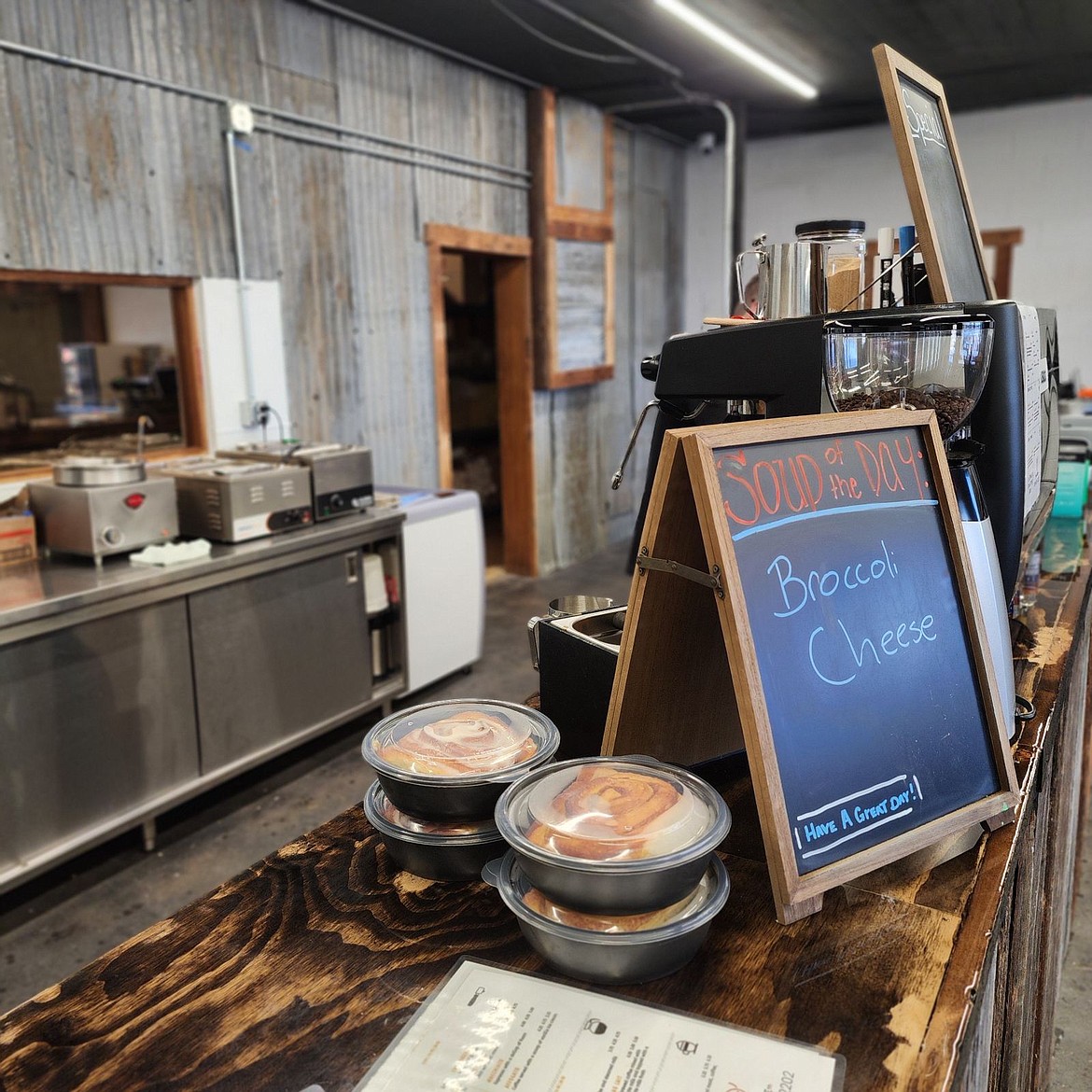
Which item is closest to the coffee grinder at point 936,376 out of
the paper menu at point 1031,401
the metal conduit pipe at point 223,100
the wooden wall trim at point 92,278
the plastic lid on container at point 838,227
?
the paper menu at point 1031,401

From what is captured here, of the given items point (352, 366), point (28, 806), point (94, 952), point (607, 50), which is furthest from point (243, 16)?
point (94, 952)

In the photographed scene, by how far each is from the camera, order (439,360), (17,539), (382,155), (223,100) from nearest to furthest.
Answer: (17,539)
(223,100)
(382,155)
(439,360)

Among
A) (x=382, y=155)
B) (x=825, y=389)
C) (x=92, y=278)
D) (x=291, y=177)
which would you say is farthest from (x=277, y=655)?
(x=382, y=155)

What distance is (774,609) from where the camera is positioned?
0.92 m

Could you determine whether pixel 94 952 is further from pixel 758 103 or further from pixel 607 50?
pixel 758 103


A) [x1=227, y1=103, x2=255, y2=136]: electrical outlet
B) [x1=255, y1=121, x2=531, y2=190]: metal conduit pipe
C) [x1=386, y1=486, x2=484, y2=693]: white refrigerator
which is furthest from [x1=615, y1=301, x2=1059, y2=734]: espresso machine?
[x1=255, y1=121, x2=531, y2=190]: metal conduit pipe

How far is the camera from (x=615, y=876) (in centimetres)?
78

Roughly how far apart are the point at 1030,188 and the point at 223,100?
576 cm

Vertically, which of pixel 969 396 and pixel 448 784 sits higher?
pixel 969 396

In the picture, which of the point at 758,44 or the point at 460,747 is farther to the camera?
the point at 758,44

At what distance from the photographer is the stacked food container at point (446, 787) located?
0.95 metres

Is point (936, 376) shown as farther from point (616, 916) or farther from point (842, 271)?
point (616, 916)

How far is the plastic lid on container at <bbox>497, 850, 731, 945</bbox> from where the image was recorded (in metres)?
0.80

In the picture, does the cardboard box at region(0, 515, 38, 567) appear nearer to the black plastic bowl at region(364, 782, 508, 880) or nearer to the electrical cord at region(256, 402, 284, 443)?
the electrical cord at region(256, 402, 284, 443)
